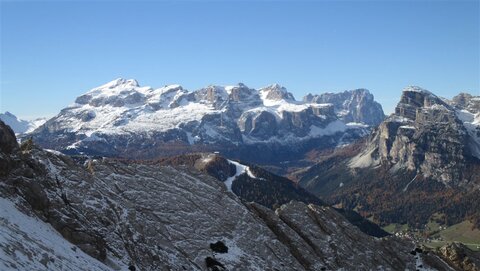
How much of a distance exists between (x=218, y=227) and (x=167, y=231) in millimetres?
9561

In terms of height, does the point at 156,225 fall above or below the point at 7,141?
below

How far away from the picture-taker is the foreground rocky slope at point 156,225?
175 ft

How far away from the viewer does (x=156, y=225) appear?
69.6 meters

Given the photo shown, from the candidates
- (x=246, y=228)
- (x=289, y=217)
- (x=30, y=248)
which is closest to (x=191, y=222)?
(x=246, y=228)

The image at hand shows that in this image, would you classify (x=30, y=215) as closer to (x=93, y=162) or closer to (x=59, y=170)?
(x=59, y=170)

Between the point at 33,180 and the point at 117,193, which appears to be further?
the point at 117,193

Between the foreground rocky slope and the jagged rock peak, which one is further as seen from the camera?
the jagged rock peak

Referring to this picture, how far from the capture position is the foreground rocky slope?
53312mm

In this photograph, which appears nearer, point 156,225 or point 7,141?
point 7,141

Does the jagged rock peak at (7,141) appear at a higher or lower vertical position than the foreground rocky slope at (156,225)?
higher

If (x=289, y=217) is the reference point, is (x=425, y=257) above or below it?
below

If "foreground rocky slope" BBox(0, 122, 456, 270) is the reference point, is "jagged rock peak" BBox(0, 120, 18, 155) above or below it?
above

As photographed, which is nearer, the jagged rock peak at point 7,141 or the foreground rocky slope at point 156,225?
the foreground rocky slope at point 156,225

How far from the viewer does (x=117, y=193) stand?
74.4 meters
